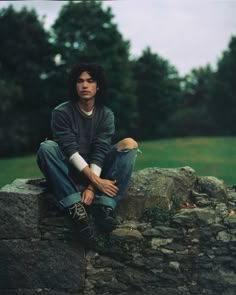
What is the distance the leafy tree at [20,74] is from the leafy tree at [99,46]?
113 cm

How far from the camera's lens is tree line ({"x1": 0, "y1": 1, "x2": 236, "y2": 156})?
25.5 metres

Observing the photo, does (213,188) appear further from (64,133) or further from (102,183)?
(64,133)

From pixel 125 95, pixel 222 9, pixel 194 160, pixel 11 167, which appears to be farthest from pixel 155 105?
pixel 222 9

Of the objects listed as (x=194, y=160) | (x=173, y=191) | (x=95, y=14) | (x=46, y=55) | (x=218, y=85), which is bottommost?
(x=194, y=160)

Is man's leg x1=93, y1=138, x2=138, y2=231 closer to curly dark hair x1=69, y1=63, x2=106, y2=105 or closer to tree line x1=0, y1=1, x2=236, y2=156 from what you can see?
curly dark hair x1=69, y1=63, x2=106, y2=105

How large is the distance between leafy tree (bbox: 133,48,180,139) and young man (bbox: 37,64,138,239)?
23.2m

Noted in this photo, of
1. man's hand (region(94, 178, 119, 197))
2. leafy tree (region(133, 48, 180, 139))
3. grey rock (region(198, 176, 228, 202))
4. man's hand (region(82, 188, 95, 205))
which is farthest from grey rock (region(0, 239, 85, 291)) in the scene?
leafy tree (region(133, 48, 180, 139))

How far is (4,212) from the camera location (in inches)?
191

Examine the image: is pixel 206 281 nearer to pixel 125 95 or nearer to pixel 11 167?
pixel 11 167

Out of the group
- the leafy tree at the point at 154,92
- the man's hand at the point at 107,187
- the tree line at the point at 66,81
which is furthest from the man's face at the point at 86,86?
the leafy tree at the point at 154,92

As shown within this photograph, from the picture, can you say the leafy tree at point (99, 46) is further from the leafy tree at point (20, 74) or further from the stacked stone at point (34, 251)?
the stacked stone at point (34, 251)

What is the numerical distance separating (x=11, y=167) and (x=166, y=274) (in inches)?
645

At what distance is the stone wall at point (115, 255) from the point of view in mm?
4867

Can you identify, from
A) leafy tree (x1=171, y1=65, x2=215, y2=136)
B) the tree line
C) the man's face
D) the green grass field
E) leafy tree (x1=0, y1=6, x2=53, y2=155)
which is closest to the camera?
the man's face
